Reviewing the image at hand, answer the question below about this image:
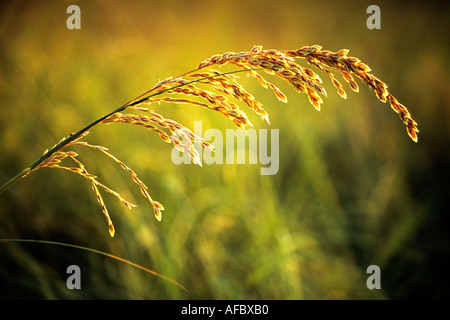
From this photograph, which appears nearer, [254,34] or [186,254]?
[186,254]

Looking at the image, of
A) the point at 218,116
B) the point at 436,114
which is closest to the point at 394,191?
the point at 436,114

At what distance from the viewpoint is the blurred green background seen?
72.7 inches

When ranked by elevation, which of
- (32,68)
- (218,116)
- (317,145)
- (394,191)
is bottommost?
(394,191)

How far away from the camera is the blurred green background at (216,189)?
1.85 m

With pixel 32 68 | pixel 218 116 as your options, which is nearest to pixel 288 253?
pixel 218 116

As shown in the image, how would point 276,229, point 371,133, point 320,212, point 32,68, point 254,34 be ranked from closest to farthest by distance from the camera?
1. point 276,229
2. point 320,212
3. point 32,68
4. point 371,133
5. point 254,34

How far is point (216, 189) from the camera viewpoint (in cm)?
215

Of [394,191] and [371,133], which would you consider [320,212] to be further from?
[371,133]

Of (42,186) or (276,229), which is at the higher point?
(42,186)

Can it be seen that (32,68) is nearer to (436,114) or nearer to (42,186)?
(42,186)

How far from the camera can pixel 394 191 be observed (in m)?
2.30

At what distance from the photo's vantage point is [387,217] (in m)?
2.26

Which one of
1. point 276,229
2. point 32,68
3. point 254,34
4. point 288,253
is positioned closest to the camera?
point 288,253

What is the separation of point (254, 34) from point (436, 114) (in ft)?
5.99
